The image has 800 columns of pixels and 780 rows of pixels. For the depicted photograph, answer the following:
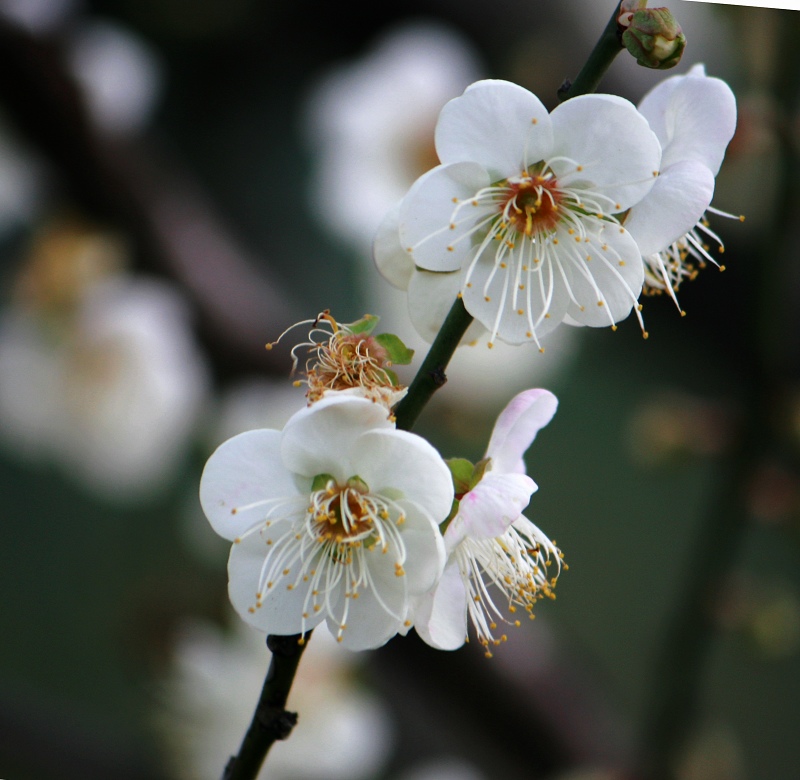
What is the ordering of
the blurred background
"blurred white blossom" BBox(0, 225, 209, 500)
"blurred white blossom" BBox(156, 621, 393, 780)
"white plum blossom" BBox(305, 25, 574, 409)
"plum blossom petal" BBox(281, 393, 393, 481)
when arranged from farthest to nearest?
1. "white plum blossom" BBox(305, 25, 574, 409)
2. "blurred white blossom" BBox(0, 225, 209, 500)
3. "blurred white blossom" BBox(156, 621, 393, 780)
4. the blurred background
5. "plum blossom petal" BBox(281, 393, 393, 481)

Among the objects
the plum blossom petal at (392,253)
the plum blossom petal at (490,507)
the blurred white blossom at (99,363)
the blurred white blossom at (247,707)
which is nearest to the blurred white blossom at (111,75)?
the blurred white blossom at (99,363)

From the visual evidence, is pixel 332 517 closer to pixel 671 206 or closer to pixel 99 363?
pixel 671 206

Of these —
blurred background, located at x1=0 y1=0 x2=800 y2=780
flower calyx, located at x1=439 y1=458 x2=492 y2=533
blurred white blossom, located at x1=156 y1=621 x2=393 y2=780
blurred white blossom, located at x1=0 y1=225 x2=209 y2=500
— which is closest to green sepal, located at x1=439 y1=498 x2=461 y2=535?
flower calyx, located at x1=439 y1=458 x2=492 y2=533

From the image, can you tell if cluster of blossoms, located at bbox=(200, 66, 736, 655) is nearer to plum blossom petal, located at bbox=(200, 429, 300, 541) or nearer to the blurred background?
plum blossom petal, located at bbox=(200, 429, 300, 541)

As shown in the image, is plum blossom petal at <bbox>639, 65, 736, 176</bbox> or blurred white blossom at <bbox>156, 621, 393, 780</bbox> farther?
blurred white blossom at <bbox>156, 621, 393, 780</bbox>

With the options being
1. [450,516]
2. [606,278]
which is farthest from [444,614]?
[606,278]

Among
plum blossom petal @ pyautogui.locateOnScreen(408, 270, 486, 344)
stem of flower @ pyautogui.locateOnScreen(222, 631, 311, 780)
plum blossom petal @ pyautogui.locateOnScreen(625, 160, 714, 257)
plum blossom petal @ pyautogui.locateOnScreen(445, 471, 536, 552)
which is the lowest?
stem of flower @ pyautogui.locateOnScreen(222, 631, 311, 780)

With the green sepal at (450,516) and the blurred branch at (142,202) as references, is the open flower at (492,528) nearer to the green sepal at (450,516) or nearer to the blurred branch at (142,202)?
the green sepal at (450,516)

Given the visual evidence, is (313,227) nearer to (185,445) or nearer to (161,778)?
(185,445)

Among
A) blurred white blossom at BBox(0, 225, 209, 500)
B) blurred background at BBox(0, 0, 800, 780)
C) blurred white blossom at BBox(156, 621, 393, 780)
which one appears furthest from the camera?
blurred white blossom at BBox(0, 225, 209, 500)
